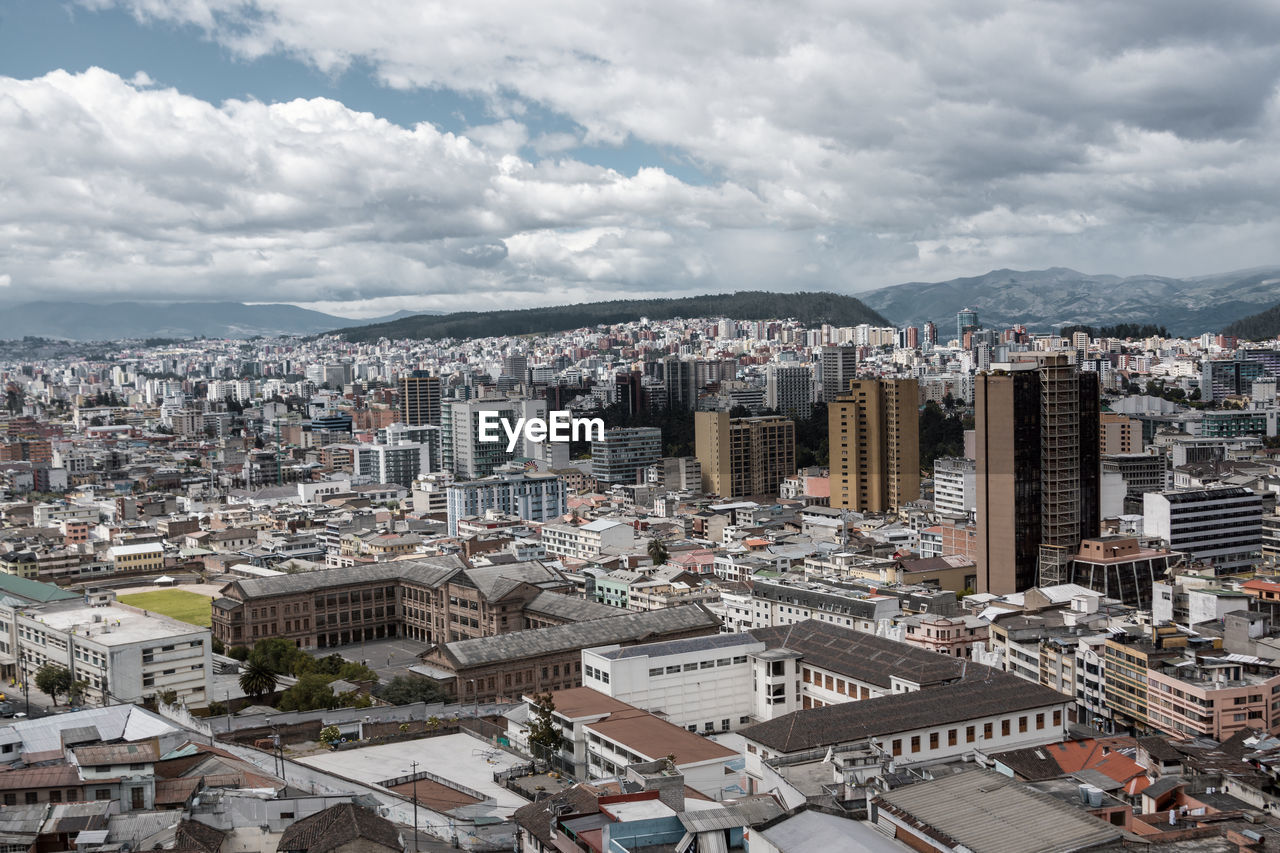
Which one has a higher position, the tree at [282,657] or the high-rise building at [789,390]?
the high-rise building at [789,390]

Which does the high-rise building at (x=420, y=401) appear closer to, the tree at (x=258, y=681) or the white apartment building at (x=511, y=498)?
the white apartment building at (x=511, y=498)

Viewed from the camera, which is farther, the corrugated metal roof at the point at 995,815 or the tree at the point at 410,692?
the tree at the point at 410,692

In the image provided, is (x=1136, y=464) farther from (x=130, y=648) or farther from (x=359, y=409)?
(x=359, y=409)

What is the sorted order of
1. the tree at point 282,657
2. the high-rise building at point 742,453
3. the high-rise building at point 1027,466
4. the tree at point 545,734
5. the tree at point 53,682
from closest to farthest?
the tree at point 545,734 → the tree at point 53,682 → the tree at point 282,657 → the high-rise building at point 1027,466 → the high-rise building at point 742,453

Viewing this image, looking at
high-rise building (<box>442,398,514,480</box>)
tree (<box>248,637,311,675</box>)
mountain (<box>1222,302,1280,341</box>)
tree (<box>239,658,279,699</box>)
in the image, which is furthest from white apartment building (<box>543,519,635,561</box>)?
mountain (<box>1222,302,1280,341</box>)

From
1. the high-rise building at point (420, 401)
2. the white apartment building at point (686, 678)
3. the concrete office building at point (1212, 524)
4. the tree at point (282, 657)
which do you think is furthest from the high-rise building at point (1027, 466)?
the high-rise building at point (420, 401)

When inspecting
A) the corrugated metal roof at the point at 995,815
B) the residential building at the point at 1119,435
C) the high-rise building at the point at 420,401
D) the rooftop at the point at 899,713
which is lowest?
the rooftop at the point at 899,713
